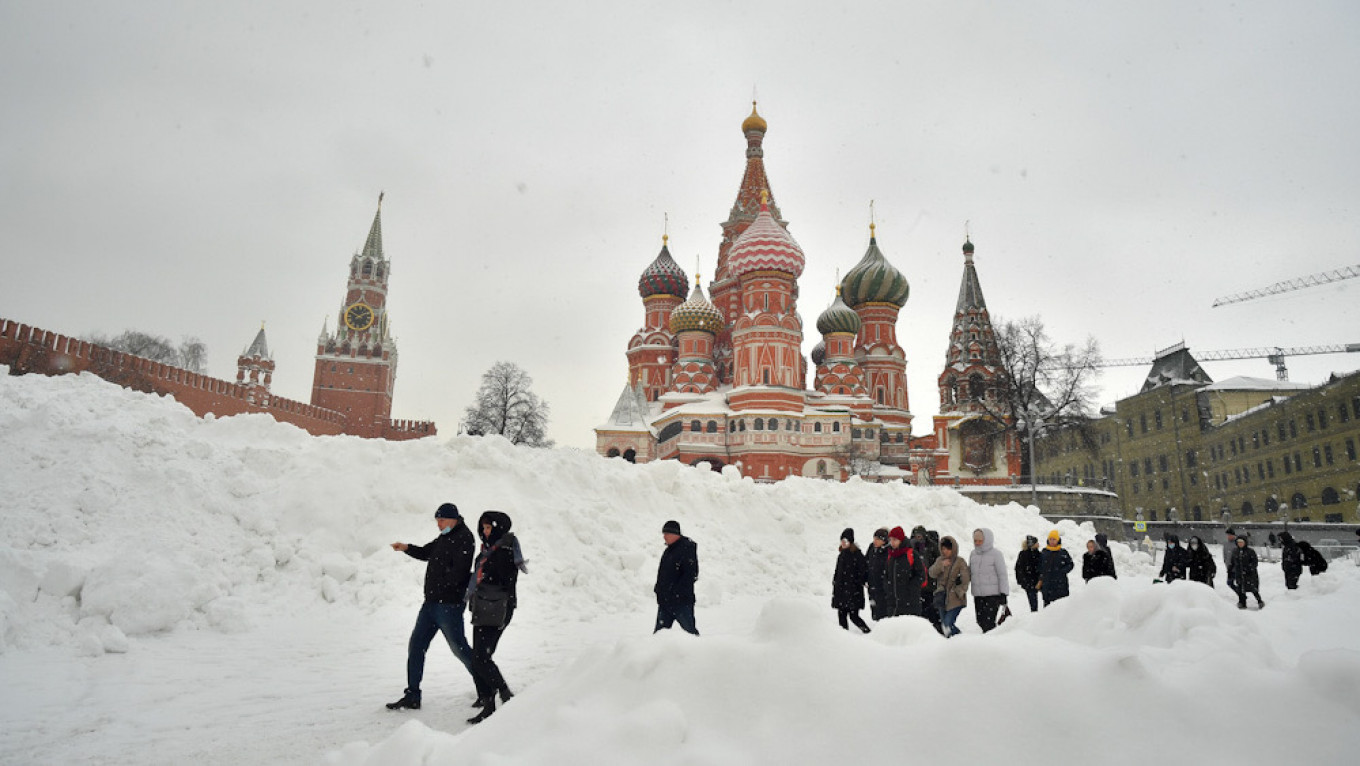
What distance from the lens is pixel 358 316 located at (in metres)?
60.4

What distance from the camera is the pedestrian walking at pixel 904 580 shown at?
8.35 meters

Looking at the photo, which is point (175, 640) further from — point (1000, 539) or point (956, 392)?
point (956, 392)

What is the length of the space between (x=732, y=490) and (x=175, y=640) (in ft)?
40.2

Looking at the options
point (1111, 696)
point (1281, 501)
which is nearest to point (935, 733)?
point (1111, 696)

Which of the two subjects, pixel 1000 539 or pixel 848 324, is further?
pixel 848 324

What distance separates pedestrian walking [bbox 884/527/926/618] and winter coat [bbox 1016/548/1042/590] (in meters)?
2.45

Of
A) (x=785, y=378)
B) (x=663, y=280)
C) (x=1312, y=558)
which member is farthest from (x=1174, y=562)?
(x=663, y=280)

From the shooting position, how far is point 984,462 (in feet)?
133

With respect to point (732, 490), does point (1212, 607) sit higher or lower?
lower

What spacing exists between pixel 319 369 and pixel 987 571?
5965cm

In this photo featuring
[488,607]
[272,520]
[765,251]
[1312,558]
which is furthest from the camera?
[765,251]

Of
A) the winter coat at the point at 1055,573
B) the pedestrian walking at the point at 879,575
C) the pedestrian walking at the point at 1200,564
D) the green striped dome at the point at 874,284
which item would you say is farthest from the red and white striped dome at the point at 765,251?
the pedestrian walking at the point at 879,575

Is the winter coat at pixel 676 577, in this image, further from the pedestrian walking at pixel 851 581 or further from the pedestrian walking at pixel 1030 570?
the pedestrian walking at pixel 1030 570

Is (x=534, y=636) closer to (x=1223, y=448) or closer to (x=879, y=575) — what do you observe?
(x=879, y=575)
